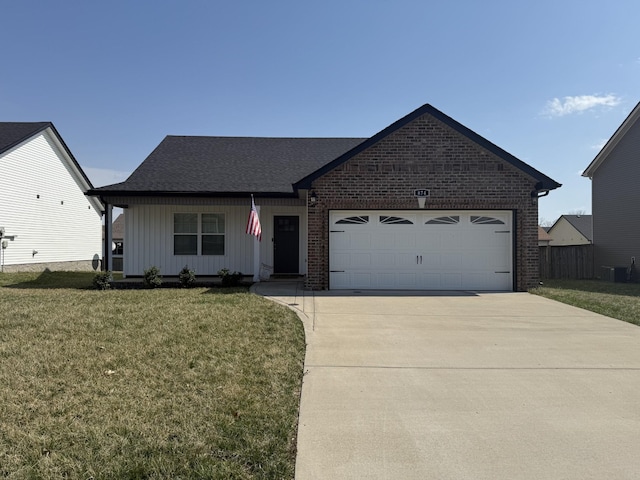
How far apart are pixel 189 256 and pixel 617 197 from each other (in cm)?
1866

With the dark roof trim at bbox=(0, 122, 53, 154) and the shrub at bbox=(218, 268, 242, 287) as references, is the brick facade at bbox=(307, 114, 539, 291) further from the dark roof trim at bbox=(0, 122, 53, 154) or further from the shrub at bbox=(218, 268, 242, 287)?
the dark roof trim at bbox=(0, 122, 53, 154)

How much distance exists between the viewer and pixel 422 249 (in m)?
11.4

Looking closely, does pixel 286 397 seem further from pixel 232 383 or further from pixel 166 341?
pixel 166 341

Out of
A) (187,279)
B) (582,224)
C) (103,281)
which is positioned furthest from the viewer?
(582,224)

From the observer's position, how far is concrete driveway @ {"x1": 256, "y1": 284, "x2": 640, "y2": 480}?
10.3 feet

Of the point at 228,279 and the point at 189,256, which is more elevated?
the point at 189,256

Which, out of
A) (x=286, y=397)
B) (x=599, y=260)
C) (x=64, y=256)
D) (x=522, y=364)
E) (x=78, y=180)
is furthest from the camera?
(x=78, y=180)

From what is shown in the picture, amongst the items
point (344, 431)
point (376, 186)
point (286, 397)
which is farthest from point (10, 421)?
point (376, 186)

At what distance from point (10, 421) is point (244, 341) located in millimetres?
2904

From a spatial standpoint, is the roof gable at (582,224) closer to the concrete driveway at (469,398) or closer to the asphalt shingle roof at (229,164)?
the asphalt shingle roof at (229,164)

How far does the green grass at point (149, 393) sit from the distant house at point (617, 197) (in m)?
17.1

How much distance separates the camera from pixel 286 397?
416cm

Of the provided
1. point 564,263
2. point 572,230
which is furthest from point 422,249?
point 572,230

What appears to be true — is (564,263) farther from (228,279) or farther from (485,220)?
(228,279)
